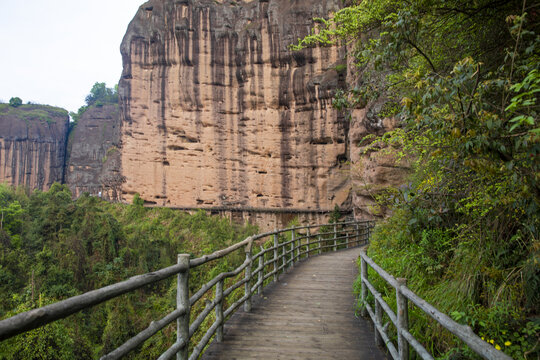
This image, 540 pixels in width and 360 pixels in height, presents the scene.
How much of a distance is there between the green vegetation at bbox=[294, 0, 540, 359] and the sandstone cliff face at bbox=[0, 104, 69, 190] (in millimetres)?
48309

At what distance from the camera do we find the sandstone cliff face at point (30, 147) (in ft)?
132

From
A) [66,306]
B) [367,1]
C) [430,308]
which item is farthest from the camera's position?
[367,1]

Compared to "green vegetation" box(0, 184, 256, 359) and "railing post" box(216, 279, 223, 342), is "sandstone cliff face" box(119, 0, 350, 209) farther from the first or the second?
"railing post" box(216, 279, 223, 342)

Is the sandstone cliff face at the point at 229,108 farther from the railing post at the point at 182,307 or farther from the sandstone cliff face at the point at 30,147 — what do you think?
the railing post at the point at 182,307

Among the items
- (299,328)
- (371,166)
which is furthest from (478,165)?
(371,166)

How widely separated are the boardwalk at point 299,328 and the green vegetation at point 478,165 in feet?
2.50

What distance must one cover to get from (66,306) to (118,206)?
33535 millimetres

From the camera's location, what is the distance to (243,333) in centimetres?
→ 393

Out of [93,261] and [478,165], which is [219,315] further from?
[93,261]

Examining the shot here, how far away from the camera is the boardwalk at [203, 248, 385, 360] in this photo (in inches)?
134

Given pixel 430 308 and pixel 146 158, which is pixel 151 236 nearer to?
pixel 146 158

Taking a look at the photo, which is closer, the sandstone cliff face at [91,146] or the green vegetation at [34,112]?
the sandstone cliff face at [91,146]

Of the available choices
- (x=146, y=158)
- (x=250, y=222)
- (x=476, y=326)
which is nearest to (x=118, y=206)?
(x=146, y=158)

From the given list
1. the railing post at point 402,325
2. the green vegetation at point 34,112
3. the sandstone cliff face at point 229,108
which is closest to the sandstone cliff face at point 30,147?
the green vegetation at point 34,112
